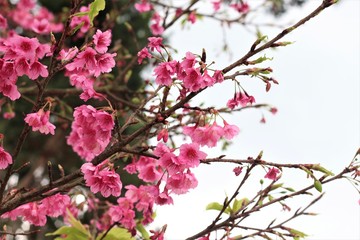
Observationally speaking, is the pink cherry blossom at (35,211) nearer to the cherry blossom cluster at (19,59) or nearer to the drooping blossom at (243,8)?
the cherry blossom cluster at (19,59)

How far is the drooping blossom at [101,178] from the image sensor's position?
6.38ft

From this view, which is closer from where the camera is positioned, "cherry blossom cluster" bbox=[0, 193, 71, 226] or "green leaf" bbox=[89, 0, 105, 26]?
"green leaf" bbox=[89, 0, 105, 26]

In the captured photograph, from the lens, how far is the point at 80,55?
1932 mm

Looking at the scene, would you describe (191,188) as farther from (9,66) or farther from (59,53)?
(9,66)

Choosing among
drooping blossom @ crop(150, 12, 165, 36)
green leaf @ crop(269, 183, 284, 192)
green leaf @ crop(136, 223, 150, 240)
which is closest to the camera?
green leaf @ crop(269, 183, 284, 192)

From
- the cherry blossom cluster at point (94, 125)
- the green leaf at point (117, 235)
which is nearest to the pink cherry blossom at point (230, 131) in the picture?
the cherry blossom cluster at point (94, 125)

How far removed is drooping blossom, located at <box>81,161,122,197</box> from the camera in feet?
6.38

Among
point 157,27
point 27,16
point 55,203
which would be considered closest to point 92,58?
point 55,203

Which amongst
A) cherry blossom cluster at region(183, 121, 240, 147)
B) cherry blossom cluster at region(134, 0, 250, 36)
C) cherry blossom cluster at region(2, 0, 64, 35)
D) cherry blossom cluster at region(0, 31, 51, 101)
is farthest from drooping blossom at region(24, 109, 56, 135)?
cherry blossom cluster at region(2, 0, 64, 35)

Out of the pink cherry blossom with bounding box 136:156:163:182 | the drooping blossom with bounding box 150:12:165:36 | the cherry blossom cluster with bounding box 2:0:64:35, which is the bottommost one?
the pink cherry blossom with bounding box 136:156:163:182

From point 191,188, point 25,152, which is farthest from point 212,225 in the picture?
point 25,152

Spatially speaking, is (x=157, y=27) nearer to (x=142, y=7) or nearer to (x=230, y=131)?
(x=142, y=7)

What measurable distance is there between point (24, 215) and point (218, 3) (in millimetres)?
3168

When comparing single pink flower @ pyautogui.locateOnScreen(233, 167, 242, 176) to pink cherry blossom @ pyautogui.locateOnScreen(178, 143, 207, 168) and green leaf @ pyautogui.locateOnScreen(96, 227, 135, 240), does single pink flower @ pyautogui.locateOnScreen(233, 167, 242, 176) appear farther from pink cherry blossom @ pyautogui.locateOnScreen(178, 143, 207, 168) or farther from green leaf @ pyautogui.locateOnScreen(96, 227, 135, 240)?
green leaf @ pyautogui.locateOnScreen(96, 227, 135, 240)
